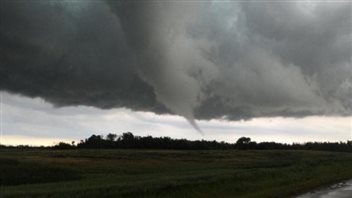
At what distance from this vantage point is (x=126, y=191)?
31.3 m

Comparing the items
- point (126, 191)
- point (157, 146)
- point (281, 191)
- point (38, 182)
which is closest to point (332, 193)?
Result: point (281, 191)

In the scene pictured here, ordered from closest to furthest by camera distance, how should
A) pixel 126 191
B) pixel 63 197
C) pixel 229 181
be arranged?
pixel 63 197 → pixel 126 191 → pixel 229 181

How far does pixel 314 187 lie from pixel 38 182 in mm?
25197

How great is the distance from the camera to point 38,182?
47.6 meters

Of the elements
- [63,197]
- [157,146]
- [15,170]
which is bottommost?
[63,197]

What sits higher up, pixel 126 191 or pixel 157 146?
pixel 157 146

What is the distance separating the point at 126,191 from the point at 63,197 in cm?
403

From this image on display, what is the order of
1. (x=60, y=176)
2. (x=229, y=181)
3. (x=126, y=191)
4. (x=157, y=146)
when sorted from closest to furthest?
(x=126, y=191) → (x=229, y=181) → (x=60, y=176) → (x=157, y=146)

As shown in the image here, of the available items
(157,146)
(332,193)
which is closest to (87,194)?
(332,193)

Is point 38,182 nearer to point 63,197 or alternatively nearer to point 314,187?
point 63,197

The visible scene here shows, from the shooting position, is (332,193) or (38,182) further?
(38,182)

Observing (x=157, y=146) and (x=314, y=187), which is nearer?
(x=314, y=187)

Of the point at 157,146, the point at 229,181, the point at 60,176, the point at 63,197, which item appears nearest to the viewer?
the point at 63,197

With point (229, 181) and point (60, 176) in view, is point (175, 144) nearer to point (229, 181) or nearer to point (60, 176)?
point (60, 176)
